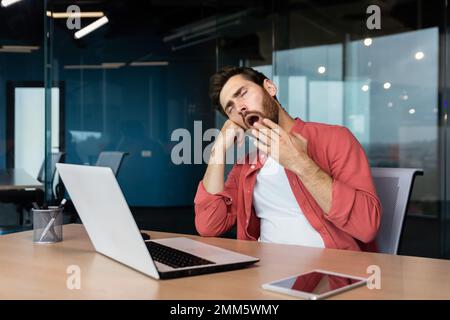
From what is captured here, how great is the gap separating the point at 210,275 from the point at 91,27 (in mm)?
4303

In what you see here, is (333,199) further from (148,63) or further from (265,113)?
(148,63)

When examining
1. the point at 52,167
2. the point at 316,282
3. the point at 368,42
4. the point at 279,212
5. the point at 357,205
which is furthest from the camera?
the point at 368,42

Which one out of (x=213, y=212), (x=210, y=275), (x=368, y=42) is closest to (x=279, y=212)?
(x=213, y=212)

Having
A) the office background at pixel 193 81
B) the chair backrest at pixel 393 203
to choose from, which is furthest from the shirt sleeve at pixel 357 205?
the office background at pixel 193 81

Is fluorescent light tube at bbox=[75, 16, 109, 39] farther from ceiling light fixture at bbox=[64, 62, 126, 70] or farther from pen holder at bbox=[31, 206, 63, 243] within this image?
pen holder at bbox=[31, 206, 63, 243]

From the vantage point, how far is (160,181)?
17.3 ft

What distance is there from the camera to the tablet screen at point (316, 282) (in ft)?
3.55

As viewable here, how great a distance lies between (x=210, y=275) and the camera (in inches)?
48.3

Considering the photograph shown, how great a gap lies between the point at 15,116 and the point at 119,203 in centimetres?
384

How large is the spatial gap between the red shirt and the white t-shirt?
0.09 feet

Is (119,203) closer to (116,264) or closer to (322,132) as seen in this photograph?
(116,264)

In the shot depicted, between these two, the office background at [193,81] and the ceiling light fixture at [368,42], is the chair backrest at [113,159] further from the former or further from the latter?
the ceiling light fixture at [368,42]

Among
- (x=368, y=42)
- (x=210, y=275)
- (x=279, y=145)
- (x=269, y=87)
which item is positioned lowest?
(x=210, y=275)

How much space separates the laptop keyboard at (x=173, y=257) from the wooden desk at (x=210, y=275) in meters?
0.07
